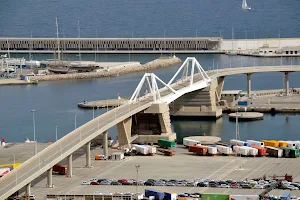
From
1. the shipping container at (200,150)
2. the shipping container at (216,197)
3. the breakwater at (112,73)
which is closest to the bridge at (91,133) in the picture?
the shipping container at (200,150)

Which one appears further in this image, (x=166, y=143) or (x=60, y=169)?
(x=166, y=143)

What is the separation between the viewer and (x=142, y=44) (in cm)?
10562

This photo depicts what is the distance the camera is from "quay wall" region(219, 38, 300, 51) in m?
102

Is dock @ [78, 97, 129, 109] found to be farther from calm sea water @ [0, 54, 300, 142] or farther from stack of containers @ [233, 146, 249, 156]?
stack of containers @ [233, 146, 249, 156]

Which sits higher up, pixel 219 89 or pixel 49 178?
pixel 219 89

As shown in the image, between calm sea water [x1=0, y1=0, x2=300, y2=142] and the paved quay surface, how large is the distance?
8275 mm

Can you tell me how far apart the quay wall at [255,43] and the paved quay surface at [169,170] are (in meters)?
57.3

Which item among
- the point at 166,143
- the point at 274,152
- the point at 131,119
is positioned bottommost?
the point at 274,152

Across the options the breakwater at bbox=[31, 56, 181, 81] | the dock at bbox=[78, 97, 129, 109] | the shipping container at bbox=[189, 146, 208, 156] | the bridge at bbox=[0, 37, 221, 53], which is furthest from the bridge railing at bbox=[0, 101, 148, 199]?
the bridge at bbox=[0, 37, 221, 53]

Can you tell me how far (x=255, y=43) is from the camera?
103250mm

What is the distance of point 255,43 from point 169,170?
205 feet

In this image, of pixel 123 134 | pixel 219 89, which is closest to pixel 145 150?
pixel 123 134

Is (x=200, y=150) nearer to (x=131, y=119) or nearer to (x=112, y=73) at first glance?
(x=131, y=119)

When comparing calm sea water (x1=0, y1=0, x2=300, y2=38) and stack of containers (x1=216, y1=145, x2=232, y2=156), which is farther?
calm sea water (x1=0, y1=0, x2=300, y2=38)
